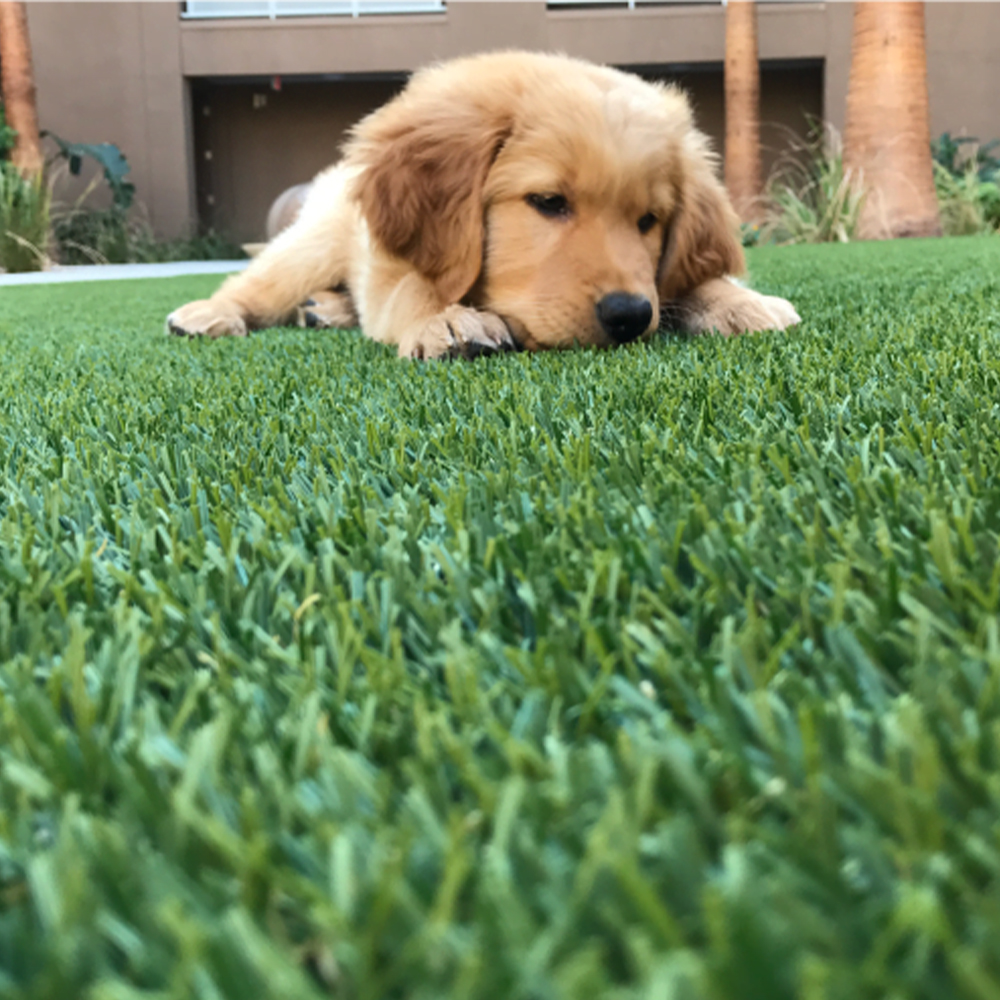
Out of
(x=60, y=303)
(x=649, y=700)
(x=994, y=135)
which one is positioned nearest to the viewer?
(x=649, y=700)

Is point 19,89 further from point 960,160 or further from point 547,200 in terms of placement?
point 960,160

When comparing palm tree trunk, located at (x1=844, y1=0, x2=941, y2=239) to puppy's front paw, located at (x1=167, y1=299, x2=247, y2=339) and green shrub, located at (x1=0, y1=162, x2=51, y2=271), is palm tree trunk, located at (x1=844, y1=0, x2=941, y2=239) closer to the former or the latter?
puppy's front paw, located at (x1=167, y1=299, x2=247, y2=339)

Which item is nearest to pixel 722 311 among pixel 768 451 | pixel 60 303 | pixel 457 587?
pixel 768 451

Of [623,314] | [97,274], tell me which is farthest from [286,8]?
[623,314]

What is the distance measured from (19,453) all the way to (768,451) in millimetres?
908

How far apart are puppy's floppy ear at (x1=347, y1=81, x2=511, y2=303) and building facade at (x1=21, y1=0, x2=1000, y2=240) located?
507 inches

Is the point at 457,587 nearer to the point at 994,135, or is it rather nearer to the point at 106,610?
the point at 106,610

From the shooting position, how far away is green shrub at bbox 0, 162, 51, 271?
9.19 metres

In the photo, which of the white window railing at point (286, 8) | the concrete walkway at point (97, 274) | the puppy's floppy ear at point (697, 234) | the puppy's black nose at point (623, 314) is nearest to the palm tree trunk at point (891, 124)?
the concrete walkway at point (97, 274)

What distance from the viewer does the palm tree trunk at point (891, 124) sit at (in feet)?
27.0

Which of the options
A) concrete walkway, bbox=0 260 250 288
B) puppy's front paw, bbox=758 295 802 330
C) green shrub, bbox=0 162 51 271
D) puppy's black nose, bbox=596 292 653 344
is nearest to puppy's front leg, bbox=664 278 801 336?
puppy's front paw, bbox=758 295 802 330

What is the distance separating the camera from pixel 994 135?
46.7 feet

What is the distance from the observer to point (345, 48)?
13.9 metres

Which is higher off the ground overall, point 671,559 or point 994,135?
point 994,135
